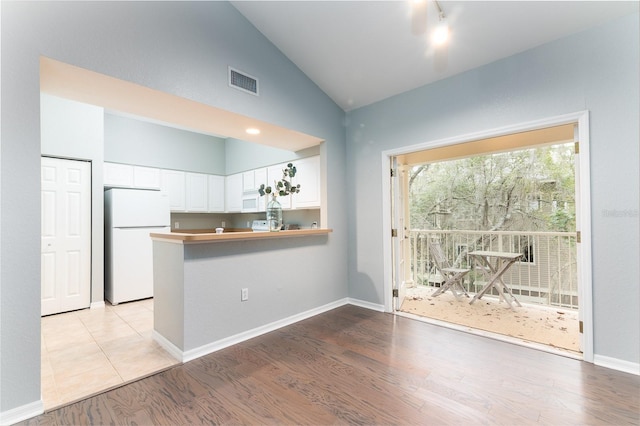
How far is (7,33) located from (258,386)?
8.70 feet

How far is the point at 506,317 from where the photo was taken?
3.45 meters

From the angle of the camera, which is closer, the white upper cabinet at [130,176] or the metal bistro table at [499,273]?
the metal bistro table at [499,273]

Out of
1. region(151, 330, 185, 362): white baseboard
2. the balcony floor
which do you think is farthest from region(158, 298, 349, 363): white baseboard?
the balcony floor

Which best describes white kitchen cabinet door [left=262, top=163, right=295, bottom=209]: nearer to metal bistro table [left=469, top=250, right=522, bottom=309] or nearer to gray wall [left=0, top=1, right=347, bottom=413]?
gray wall [left=0, top=1, right=347, bottom=413]

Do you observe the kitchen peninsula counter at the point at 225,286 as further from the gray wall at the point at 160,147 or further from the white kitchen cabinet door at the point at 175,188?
the gray wall at the point at 160,147

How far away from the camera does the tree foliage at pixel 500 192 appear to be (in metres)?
5.21

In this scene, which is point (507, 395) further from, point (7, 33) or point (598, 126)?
point (7, 33)

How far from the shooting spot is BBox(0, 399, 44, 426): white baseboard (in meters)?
1.62

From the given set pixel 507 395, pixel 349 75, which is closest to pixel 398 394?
pixel 507 395

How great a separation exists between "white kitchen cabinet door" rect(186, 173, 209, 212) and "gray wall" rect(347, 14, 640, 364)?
430cm

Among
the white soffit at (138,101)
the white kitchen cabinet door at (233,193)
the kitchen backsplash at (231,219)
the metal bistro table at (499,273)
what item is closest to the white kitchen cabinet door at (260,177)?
the white kitchen cabinet door at (233,193)

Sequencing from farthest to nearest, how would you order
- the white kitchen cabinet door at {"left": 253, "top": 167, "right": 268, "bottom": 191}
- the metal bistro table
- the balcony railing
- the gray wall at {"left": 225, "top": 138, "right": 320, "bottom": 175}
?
the white kitchen cabinet door at {"left": 253, "top": 167, "right": 268, "bottom": 191}, the gray wall at {"left": 225, "top": 138, "right": 320, "bottom": 175}, the balcony railing, the metal bistro table

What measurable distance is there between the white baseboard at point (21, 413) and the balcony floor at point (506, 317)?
3.32 meters

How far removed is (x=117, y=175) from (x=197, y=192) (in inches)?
50.6
